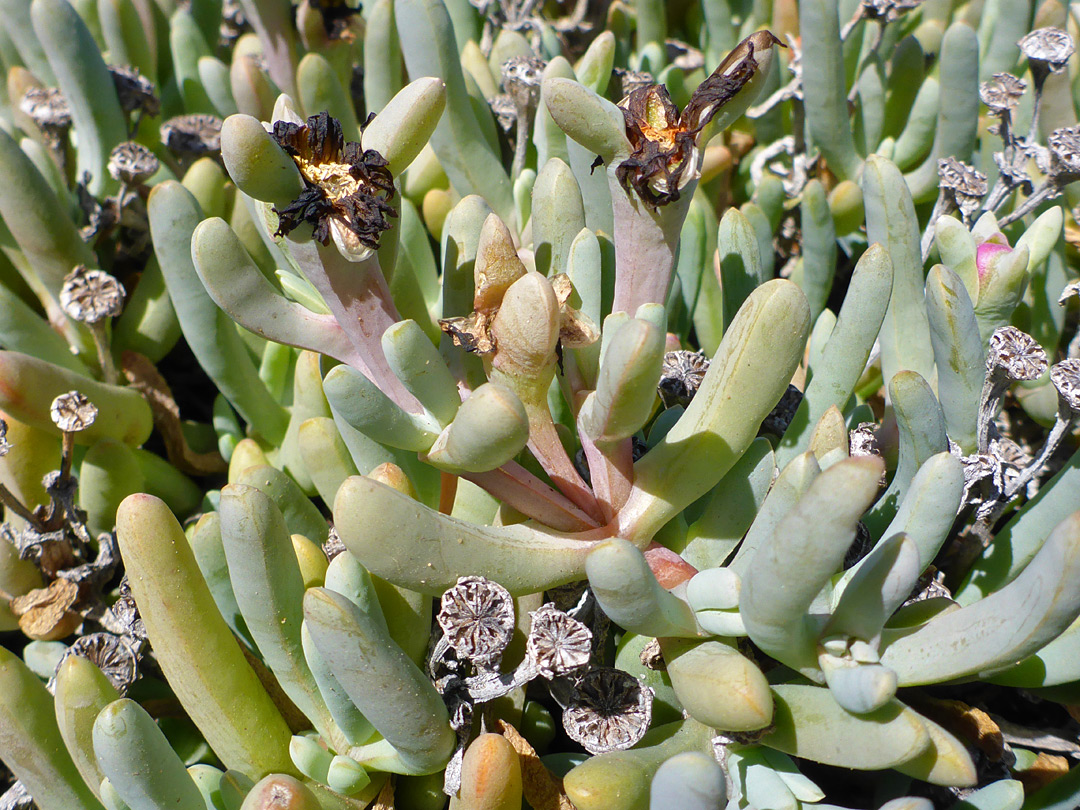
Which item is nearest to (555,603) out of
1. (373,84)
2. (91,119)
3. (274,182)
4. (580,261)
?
(580,261)

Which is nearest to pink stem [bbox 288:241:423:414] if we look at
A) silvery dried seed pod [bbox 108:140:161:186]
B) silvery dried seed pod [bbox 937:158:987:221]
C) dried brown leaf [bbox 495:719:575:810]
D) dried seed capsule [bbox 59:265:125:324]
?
dried brown leaf [bbox 495:719:575:810]

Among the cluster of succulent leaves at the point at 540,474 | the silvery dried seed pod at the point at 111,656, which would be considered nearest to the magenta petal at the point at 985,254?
the cluster of succulent leaves at the point at 540,474

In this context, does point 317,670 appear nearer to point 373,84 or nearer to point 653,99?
point 653,99

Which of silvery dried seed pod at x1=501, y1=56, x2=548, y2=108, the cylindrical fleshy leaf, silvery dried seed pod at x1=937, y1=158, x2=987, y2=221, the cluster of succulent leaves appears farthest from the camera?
silvery dried seed pod at x1=501, y1=56, x2=548, y2=108

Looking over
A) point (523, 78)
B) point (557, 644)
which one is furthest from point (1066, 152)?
point (557, 644)

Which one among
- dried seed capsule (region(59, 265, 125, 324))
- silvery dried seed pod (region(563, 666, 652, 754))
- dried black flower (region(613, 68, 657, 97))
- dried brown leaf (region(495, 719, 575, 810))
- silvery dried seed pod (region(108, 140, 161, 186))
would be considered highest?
dried black flower (region(613, 68, 657, 97))

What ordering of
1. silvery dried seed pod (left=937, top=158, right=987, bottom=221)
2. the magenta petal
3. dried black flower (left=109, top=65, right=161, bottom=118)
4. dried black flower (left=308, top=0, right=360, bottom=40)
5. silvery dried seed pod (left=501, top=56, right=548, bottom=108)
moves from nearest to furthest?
the magenta petal < silvery dried seed pod (left=937, top=158, right=987, bottom=221) < silvery dried seed pod (left=501, top=56, right=548, bottom=108) < dried black flower (left=109, top=65, right=161, bottom=118) < dried black flower (left=308, top=0, right=360, bottom=40)

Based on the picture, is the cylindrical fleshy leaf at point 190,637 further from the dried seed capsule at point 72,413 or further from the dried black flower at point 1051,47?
the dried black flower at point 1051,47

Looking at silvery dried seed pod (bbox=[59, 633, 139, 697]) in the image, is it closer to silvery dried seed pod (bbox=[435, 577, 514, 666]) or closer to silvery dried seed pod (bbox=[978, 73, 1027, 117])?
silvery dried seed pod (bbox=[435, 577, 514, 666])
